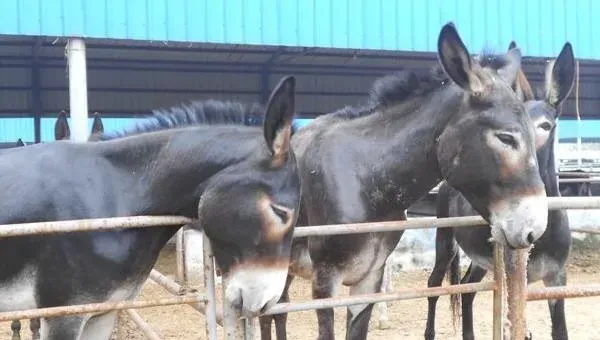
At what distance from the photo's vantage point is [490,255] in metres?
4.42

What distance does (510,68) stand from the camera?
11.4 feet

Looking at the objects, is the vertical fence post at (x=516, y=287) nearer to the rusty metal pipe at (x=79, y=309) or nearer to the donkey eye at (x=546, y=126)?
the donkey eye at (x=546, y=126)

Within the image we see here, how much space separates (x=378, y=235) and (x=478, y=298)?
15.4 ft

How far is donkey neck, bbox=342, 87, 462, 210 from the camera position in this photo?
3.31 meters

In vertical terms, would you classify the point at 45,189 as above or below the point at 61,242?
above

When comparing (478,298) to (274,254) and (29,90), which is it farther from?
(29,90)

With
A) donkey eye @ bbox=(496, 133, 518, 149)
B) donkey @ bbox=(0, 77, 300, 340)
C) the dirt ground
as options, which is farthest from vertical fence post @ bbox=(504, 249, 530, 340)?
the dirt ground

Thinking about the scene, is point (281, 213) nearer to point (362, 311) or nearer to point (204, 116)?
point (204, 116)

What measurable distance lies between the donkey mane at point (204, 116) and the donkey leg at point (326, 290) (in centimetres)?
107

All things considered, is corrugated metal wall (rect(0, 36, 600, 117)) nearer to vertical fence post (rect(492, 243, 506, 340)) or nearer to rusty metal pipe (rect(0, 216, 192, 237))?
vertical fence post (rect(492, 243, 506, 340))

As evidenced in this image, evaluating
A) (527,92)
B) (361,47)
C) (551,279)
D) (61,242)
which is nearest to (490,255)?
(551,279)

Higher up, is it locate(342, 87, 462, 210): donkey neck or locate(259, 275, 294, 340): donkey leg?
locate(342, 87, 462, 210): donkey neck

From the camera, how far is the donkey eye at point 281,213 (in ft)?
8.42

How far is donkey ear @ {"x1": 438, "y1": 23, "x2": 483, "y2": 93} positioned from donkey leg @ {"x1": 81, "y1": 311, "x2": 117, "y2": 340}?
2.04 meters
